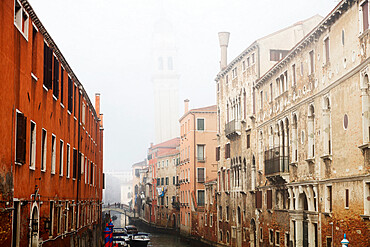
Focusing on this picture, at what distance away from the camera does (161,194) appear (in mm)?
73250

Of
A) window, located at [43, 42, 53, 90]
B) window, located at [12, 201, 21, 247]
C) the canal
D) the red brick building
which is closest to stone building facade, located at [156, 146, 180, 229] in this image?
the canal

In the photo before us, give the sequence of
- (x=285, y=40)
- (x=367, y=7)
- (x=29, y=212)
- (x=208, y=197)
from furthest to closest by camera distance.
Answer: (x=208, y=197) < (x=285, y=40) < (x=367, y=7) < (x=29, y=212)

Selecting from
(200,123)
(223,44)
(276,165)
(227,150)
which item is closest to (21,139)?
(276,165)

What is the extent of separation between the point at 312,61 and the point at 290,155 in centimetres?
504

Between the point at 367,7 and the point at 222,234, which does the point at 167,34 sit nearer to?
the point at 222,234

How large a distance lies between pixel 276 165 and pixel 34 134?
1464cm

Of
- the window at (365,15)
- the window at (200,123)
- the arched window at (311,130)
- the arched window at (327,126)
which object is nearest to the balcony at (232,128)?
the arched window at (311,130)

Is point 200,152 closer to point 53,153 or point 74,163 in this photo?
point 74,163

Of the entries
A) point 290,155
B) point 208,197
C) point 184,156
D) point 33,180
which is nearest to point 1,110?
point 33,180

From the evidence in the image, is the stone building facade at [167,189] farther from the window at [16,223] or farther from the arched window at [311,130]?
the window at [16,223]

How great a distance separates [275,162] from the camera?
27.6 m

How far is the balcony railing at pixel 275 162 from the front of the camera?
26609 millimetres

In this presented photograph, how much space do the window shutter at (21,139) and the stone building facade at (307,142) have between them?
10118 millimetres

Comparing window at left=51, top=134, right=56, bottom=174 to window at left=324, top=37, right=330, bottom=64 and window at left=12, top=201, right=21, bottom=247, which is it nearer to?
window at left=12, top=201, right=21, bottom=247
